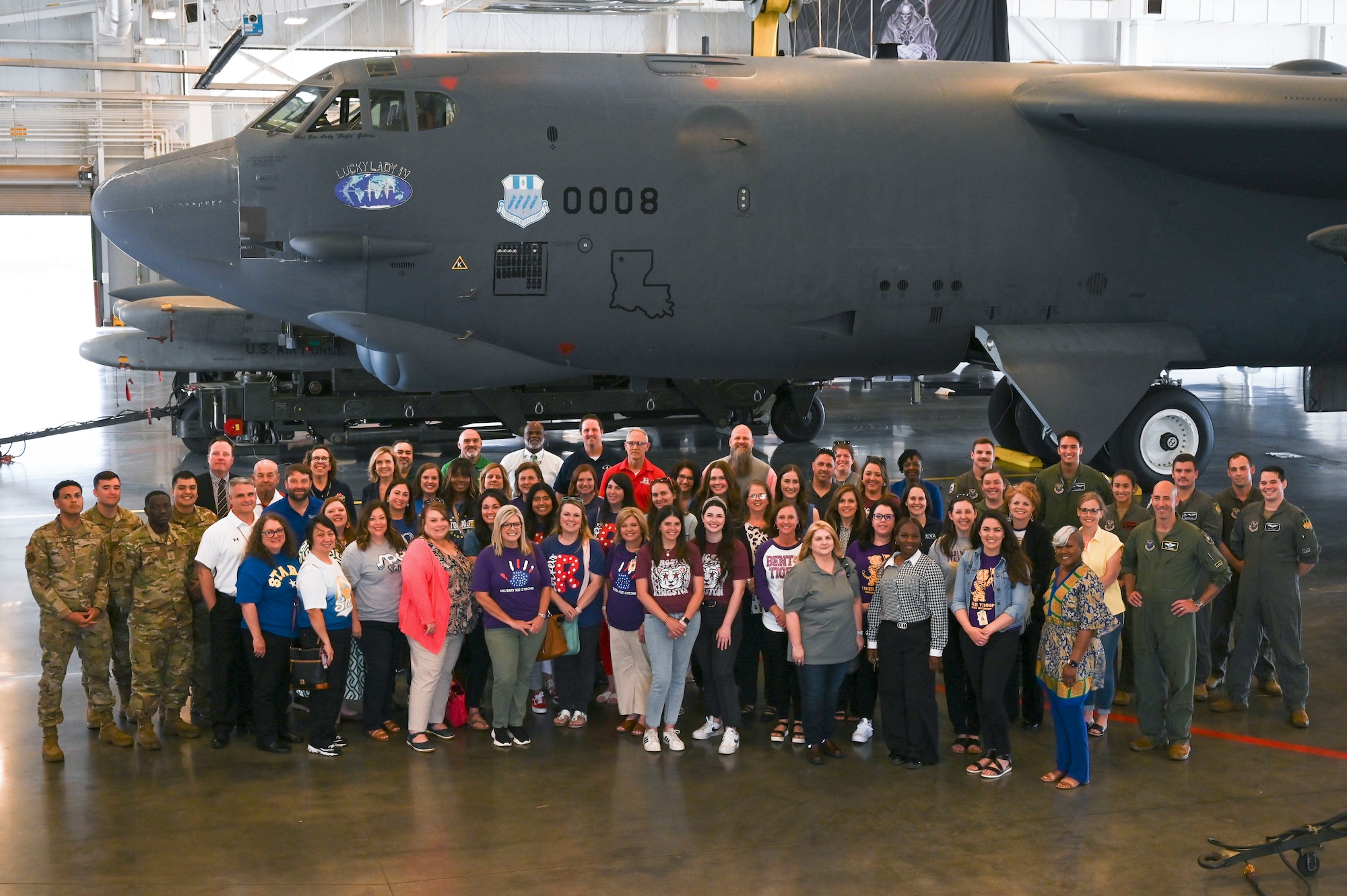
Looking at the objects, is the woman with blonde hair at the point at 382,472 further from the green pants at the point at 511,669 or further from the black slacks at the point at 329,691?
the green pants at the point at 511,669

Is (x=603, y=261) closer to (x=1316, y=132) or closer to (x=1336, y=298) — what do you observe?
(x=1316, y=132)

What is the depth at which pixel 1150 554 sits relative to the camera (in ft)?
25.6

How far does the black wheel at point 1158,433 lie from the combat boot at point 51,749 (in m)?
11.3

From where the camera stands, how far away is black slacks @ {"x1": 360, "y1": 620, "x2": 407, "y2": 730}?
309 inches

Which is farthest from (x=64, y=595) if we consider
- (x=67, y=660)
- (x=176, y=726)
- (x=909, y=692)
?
(x=909, y=692)

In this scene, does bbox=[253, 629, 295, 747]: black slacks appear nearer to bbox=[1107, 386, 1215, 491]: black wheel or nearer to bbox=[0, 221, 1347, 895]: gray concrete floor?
bbox=[0, 221, 1347, 895]: gray concrete floor

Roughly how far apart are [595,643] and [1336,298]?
10468mm

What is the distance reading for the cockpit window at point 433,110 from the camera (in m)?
12.0

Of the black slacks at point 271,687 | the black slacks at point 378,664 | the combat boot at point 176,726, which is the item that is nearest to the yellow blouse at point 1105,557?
the black slacks at point 378,664

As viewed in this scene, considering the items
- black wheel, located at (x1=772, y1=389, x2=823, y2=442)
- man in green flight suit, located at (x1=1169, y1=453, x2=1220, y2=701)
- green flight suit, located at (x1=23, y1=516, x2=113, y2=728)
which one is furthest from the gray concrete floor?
black wheel, located at (x1=772, y1=389, x2=823, y2=442)

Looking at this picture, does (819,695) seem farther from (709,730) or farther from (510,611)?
(510,611)

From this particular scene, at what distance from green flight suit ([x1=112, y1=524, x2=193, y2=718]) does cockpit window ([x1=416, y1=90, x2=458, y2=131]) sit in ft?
18.4

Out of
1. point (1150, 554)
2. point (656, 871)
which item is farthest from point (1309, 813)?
point (656, 871)

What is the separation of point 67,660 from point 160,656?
1.74ft
